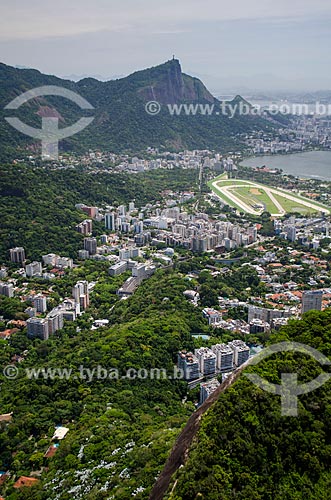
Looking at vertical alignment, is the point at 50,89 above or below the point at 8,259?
above

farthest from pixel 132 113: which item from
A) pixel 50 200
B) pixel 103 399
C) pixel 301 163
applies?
pixel 103 399

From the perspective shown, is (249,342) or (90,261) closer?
(249,342)

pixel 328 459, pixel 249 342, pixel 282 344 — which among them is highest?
pixel 282 344

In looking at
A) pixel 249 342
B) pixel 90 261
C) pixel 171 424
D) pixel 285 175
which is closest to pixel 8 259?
pixel 90 261

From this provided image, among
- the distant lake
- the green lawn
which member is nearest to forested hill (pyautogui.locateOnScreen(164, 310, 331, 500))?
the green lawn

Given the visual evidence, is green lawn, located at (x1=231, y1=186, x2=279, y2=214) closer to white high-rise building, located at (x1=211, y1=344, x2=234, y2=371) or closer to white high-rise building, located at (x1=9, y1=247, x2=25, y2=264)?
white high-rise building, located at (x1=9, y1=247, x2=25, y2=264)

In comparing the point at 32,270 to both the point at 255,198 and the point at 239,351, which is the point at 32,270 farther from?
the point at 255,198

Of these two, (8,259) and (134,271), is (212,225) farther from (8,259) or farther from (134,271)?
(8,259)

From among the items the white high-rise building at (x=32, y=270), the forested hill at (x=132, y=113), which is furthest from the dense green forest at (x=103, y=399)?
the forested hill at (x=132, y=113)
